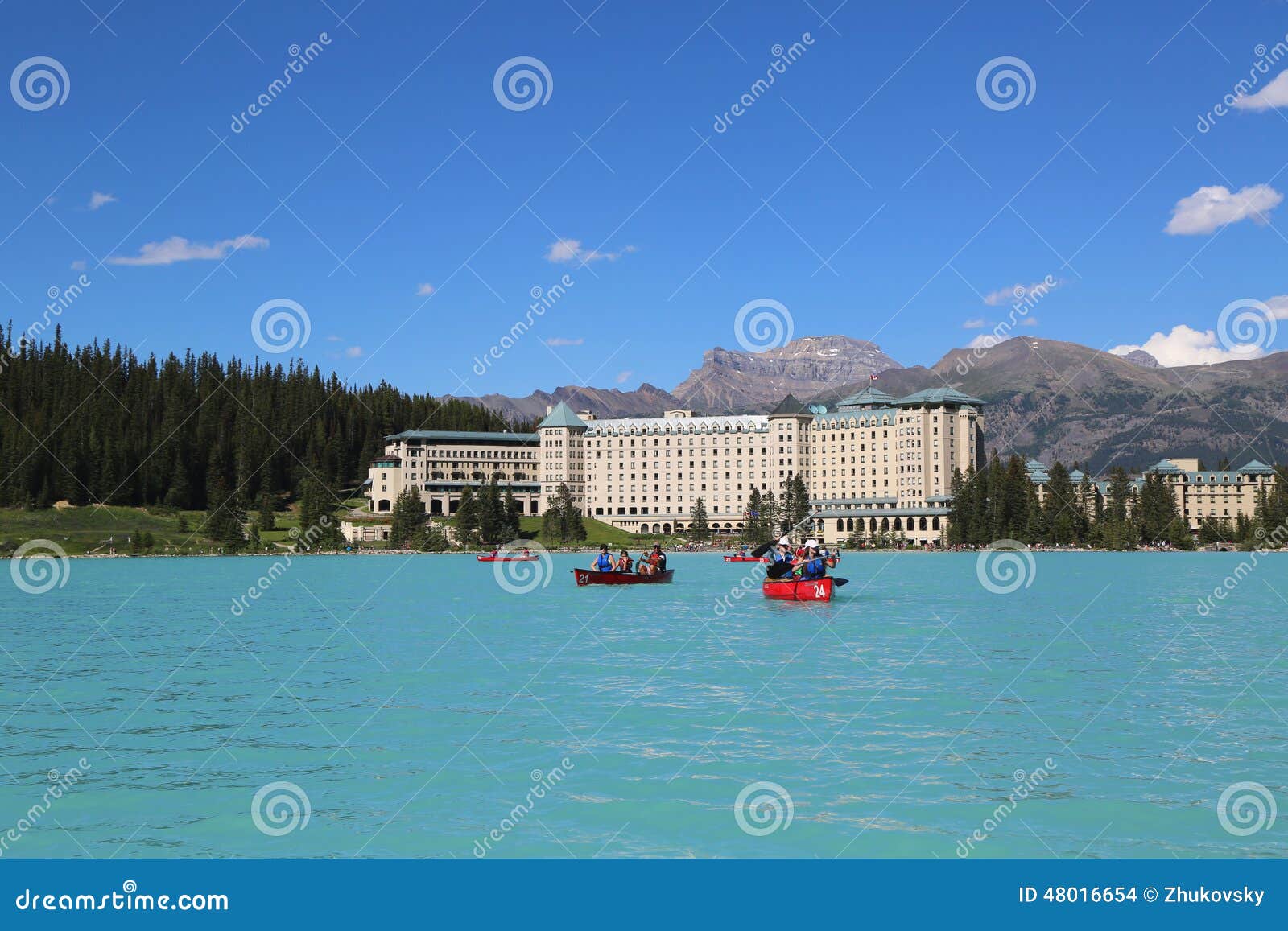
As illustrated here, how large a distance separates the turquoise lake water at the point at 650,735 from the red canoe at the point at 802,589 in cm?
978

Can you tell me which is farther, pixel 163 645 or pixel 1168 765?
pixel 163 645

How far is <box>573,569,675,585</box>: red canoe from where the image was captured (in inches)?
3423

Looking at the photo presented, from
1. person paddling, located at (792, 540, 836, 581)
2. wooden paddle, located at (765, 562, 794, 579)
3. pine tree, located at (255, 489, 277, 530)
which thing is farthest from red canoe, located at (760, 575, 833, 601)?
pine tree, located at (255, 489, 277, 530)

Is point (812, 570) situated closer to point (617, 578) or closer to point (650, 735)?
point (617, 578)

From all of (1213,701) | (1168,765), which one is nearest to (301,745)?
(1168,765)

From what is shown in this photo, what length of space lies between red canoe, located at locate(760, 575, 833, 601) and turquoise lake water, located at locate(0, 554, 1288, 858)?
32.1 feet

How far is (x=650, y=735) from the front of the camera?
2511 centimetres

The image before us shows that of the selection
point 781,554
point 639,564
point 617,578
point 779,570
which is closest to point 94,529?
point 639,564

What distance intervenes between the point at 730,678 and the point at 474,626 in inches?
872

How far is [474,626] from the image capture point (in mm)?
53812

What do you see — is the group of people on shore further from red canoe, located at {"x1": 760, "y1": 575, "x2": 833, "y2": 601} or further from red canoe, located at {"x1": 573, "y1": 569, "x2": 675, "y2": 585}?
red canoe, located at {"x1": 760, "y1": 575, "x2": 833, "y2": 601}

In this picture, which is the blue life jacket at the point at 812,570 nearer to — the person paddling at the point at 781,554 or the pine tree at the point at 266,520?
the person paddling at the point at 781,554
